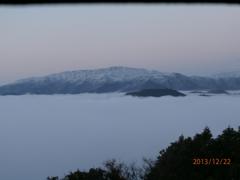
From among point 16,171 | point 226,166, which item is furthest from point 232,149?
point 16,171

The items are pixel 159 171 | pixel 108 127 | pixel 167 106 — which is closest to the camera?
pixel 159 171

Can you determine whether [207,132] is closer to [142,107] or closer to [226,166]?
[226,166]

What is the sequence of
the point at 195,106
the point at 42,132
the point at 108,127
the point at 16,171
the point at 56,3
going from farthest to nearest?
1. the point at 42,132
2. the point at 108,127
3. the point at 195,106
4. the point at 16,171
5. the point at 56,3

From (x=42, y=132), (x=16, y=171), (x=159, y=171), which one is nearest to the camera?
(x=159, y=171)

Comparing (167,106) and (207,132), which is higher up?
(207,132)

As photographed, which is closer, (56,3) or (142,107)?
(56,3)

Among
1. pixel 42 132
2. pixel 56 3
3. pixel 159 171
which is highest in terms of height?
pixel 56 3

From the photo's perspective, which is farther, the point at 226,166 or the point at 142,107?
the point at 142,107

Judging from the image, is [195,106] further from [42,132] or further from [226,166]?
[226,166]

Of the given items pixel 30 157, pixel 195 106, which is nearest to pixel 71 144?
pixel 30 157
